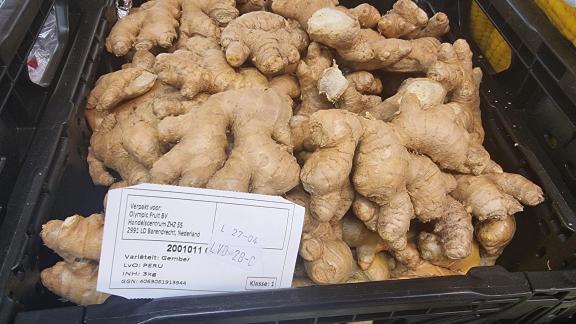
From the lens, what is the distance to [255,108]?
3.14ft

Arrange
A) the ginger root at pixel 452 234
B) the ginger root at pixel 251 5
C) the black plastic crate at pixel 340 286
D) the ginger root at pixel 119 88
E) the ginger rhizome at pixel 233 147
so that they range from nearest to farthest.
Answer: the black plastic crate at pixel 340 286 → the ginger rhizome at pixel 233 147 → the ginger root at pixel 452 234 → the ginger root at pixel 119 88 → the ginger root at pixel 251 5

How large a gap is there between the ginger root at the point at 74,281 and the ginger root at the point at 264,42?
1.69 feet

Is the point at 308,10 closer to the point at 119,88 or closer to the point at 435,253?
the point at 119,88

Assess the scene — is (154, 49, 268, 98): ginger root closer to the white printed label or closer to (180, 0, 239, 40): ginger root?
(180, 0, 239, 40): ginger root

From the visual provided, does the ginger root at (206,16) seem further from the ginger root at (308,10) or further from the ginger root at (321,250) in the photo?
the ginger root at (321,250)

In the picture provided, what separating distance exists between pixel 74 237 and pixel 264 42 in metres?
0.55

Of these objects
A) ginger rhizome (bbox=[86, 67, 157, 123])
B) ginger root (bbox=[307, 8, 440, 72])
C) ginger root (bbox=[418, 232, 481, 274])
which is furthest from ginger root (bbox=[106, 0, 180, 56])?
ginger root (bbox=[418, 232, 481, 274])

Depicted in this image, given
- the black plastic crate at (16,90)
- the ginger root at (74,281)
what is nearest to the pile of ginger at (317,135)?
the ginger root at (74,281)

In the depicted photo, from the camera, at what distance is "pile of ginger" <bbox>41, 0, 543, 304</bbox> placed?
0.89m

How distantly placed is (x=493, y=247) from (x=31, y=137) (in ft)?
3.30

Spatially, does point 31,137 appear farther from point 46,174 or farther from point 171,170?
point 171,170

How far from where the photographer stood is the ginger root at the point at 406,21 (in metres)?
1.27

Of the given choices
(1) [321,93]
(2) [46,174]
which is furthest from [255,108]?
(2) [46,174]

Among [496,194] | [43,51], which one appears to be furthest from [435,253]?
[43,51]
